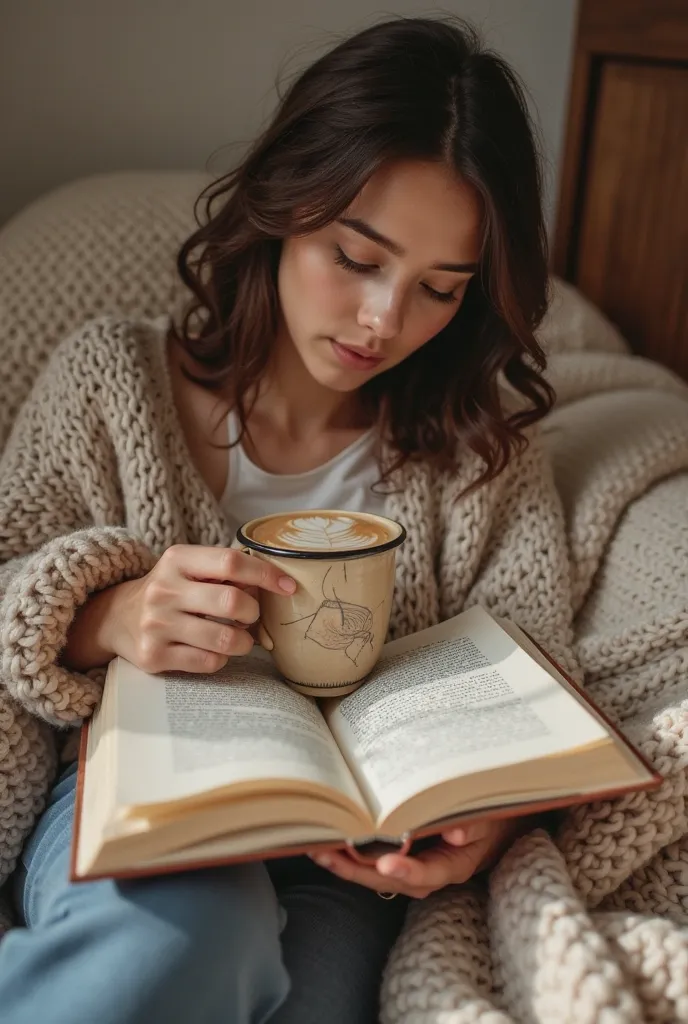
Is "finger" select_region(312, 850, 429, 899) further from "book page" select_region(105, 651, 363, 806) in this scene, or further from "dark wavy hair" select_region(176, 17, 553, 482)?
"dark wavy hair" select_region(176, 17, 553, 482)

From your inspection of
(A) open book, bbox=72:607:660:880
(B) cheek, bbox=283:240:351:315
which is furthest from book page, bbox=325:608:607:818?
(B) cheek, bbox=283:240:351:315

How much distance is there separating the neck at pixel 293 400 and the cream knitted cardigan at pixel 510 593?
120mm

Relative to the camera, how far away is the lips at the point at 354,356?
0.91 meters

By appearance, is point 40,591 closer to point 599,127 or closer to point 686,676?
point 686,676

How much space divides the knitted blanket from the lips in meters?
0.29

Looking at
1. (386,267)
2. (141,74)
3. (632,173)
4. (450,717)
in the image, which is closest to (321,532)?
(450,717)

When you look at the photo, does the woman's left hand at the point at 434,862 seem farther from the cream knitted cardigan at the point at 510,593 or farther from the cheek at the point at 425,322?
the cheek at the point at 425,322

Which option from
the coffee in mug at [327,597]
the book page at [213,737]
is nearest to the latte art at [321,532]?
the coffee in mug at [327,597]

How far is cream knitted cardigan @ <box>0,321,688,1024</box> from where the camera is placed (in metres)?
0.66

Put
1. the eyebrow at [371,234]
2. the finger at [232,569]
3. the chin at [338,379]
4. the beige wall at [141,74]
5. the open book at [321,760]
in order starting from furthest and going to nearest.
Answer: the beige wall at [141,74] < the chin at [338,379] < the eyebrow at [371,234] < the finger at [232,569] < the open book at [321,760]

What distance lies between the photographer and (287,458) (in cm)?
103

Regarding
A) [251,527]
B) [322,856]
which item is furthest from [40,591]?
[322,856]

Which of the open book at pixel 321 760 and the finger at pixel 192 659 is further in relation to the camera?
the finger at pixel 192 659

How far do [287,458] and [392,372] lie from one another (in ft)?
0.52
